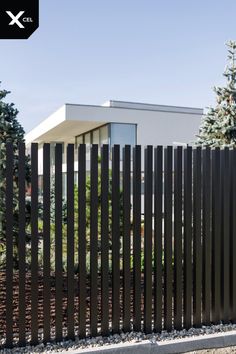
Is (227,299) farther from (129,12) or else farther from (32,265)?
(129,12)

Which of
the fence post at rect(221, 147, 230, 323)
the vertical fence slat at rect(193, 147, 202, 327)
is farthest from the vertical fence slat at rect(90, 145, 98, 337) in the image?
the fence post at rect(221, 147, 230, 323)

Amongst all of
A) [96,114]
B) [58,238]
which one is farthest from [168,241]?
[96,114]

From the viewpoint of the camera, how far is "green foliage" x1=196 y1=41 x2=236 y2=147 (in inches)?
285

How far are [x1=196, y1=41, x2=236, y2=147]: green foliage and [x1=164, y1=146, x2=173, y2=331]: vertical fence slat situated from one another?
3280 millimetres

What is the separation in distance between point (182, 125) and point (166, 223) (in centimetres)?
1844

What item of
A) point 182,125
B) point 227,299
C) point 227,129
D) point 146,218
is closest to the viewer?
point 146,218

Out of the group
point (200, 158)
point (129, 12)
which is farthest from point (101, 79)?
point (200, 158)

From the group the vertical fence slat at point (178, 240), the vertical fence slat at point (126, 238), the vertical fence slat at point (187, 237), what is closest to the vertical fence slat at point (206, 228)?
the vertical fence slat at point (187, 237)

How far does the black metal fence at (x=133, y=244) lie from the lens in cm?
380

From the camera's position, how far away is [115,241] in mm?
4047

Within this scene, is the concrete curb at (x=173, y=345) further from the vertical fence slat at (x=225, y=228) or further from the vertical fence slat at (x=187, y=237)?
the vertical fence slat at (x=225, y=228)

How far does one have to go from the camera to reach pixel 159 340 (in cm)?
395

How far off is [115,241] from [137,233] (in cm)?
26

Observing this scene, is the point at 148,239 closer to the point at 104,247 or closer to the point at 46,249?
the point at 104,247
